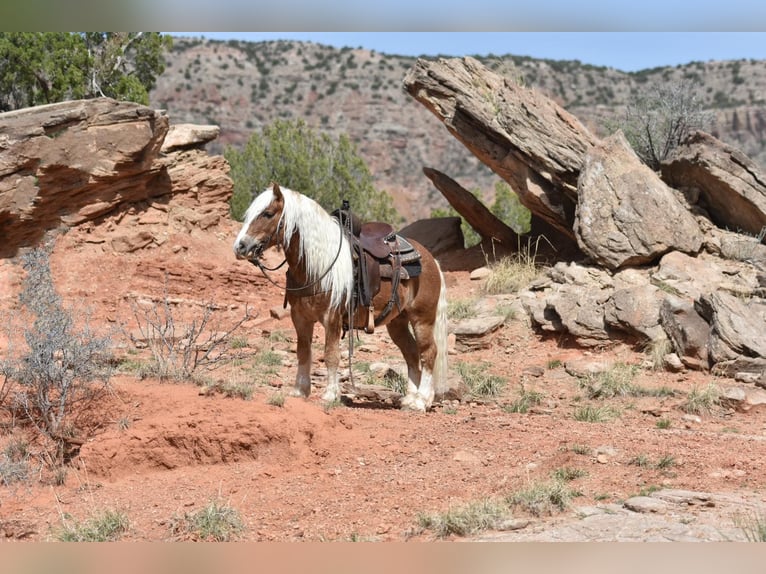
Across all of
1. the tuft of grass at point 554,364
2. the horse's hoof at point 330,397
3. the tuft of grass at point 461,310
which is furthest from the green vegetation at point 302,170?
the horse's hoof at point 330,397

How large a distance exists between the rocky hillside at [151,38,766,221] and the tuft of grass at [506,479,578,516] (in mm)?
56048

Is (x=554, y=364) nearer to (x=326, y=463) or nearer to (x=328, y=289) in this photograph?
(x=328, y=289)

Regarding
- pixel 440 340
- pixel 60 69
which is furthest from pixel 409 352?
pixel 60 69

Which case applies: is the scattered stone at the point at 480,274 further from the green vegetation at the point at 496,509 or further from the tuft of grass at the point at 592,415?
the green vegetation at the point at 496,509

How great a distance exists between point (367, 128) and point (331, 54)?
32.6 ft

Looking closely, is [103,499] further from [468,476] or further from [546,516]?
[546,516]

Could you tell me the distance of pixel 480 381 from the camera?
1191cm

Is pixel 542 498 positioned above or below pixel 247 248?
below

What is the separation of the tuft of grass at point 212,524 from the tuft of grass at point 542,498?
2.03 metres

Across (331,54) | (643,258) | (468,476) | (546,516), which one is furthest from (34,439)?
(331,54)

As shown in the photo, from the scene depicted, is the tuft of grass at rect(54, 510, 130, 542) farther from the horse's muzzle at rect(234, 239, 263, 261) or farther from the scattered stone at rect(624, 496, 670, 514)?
the scattered stone at rect(624, 496, 670, 514)

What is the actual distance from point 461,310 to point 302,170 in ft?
47.1

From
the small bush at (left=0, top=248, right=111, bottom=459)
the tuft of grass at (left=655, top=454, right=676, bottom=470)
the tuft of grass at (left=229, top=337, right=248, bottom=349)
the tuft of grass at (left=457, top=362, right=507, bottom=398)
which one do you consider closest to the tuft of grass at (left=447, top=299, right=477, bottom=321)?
the tuft of grass at (left=457, top=362, right=507, bottom=398)

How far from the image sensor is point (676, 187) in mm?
17516
